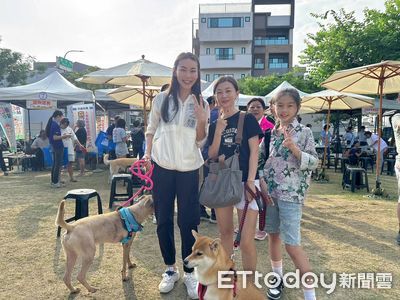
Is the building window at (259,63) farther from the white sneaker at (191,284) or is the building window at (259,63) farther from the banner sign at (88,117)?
the white sneaker at (191,284)

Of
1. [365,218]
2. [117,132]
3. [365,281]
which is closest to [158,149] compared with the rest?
[365,281]

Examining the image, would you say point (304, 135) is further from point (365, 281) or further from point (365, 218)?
point (365, 218)

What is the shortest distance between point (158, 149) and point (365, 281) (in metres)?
2.67

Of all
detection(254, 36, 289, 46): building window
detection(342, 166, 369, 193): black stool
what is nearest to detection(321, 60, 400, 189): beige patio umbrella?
detection(342, 166, 369, 193): black stool

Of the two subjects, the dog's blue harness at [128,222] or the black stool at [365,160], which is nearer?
the dog's blue harness at [128,222]

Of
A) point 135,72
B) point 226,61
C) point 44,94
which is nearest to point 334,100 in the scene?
point 135,72

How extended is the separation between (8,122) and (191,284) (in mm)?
11503

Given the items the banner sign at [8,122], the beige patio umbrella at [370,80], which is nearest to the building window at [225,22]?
the banner sign at [8,122]

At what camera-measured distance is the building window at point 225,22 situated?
3659cm

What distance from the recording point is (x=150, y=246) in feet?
13.8

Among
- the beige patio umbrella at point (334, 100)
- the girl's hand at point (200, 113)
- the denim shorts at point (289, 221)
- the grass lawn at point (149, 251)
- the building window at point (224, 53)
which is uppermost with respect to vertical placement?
the building window at point (224, 53)

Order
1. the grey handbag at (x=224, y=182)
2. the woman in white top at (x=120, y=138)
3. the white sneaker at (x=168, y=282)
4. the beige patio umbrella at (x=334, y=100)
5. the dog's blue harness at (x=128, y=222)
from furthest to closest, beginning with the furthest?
the beige patio umbrella at (x=334, y=100) → the woman in white top at (x=120, y=138) → the dog's blue harness at (x=128, y=222) → the white sneaker at (x=168, y=282) → the grey handbag at (x=224, y=182)

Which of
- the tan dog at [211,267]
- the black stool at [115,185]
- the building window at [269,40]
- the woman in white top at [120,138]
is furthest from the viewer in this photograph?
the building window at [269,40]

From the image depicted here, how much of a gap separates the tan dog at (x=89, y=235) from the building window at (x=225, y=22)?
37.1 m
